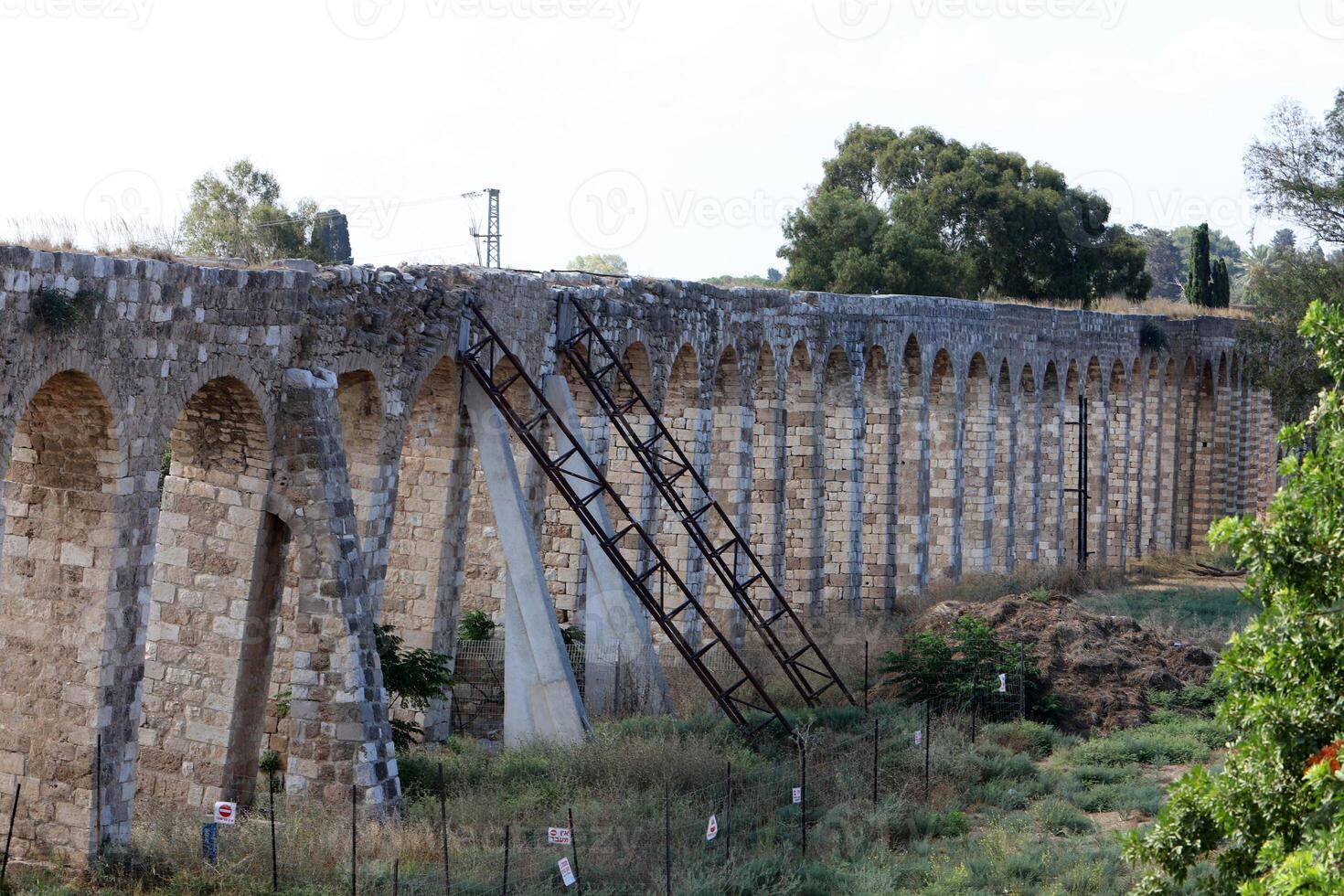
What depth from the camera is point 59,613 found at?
423 inches

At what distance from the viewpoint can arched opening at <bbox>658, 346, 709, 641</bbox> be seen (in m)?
21.8

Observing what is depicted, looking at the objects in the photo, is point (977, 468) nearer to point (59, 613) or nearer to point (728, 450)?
point (728, 450)

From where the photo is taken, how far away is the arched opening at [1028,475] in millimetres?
34188

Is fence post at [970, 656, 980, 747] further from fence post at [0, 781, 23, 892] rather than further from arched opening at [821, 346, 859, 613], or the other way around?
fence post at [0, 781, 23, 892]

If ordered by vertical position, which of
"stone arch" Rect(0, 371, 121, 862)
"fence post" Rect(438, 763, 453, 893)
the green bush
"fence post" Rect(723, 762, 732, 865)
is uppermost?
"stone arch" Rect(0, 371, 121, 862)

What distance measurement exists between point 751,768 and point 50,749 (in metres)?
6.22

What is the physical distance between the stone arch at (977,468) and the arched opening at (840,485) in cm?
459

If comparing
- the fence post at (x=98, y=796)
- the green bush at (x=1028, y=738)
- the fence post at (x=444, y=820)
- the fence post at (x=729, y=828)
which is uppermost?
the fence post at (x=98, y=796)

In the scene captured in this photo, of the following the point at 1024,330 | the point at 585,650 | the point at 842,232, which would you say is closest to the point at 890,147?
the point at 842,232

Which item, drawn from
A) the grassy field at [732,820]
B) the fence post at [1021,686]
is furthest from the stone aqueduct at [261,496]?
the fence post at [1021,686]

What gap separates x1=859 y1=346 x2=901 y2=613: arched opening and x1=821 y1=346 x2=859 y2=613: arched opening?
944 mm

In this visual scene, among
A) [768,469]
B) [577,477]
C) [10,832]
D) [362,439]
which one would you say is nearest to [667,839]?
[10,832]

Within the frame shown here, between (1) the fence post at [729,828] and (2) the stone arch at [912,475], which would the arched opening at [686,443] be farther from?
(1) the fence post at [729,828]

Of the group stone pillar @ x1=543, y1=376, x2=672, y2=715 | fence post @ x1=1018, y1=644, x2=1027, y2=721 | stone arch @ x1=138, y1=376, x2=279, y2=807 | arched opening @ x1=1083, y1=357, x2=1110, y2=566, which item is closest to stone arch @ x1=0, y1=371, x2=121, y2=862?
stone arch @ x1=138, y1=376, x2=279, y2=807
